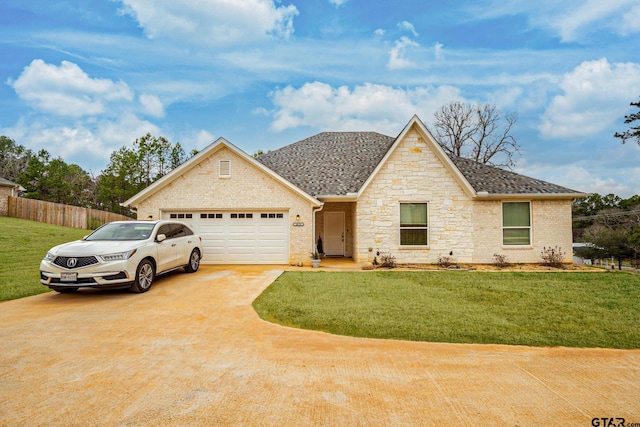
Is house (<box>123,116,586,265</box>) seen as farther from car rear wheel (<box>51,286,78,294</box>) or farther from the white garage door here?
car rear wheel (<box>51,286,78,294</box>)

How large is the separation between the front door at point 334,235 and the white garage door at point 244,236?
370 cm

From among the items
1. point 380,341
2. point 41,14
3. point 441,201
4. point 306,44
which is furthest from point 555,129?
point 41,14

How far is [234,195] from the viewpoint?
13.6 meters

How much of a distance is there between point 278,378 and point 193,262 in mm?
8638

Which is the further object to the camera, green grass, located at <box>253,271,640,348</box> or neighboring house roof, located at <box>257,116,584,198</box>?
neighboring house roof, located at <box>257,116,584,198</box>

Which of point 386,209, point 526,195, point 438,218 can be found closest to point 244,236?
point 386,209

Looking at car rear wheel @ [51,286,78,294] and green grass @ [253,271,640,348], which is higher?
car rear wheel @ [51,286,78,294]

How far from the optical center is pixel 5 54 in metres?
16.2

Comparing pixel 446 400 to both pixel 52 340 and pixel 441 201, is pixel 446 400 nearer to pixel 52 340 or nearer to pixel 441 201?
pixel 52 340

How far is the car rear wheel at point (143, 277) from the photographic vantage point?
8.38m

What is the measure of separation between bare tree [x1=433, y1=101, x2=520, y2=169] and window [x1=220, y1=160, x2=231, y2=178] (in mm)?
22226

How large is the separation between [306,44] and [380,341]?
536 inches

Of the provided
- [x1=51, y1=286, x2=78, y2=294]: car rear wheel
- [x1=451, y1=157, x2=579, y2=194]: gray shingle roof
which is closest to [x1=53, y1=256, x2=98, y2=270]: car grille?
[x1=51, y1=286, x2=78, y2=294]: car rear wheel

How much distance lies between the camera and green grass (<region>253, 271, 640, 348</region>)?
531 cm
